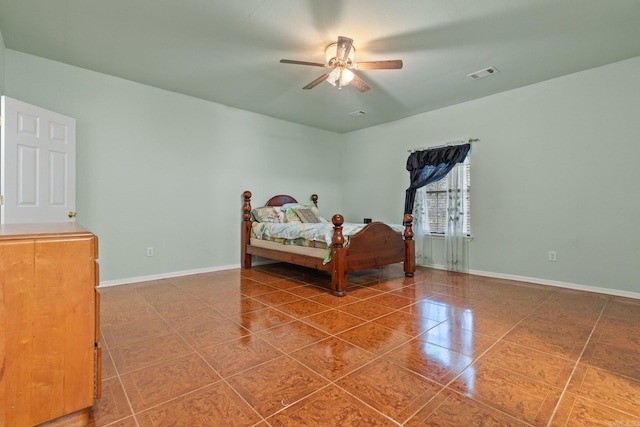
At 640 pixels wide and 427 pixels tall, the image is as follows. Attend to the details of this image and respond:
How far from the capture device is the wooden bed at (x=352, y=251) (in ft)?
11.2

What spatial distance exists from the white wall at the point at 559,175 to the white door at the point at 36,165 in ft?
16.1

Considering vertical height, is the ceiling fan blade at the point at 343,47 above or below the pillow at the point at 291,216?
above

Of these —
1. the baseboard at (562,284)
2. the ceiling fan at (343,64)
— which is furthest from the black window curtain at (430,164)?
the ceiling fan at (343,64)

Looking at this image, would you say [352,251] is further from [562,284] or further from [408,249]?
[562,284]

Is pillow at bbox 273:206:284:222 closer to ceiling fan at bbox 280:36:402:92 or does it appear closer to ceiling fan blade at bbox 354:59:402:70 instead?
ceiling fan at bbox 280:36:402:92

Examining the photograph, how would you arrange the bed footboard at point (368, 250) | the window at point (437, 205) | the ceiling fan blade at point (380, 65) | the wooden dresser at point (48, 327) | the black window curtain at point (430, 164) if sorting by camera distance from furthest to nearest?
the window at point (437, 205), the black window curtain at point (430, 164), the bed footboard at point (368, 250), the ceiling fan blade at point (380, 65), the wooden dresser at point (48, 327)

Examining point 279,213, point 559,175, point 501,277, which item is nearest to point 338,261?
point 279,213

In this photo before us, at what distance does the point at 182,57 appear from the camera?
3.20 meters

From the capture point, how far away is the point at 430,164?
15.8ft

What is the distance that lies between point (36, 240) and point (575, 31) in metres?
4.22

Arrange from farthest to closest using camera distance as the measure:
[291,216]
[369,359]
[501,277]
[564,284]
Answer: [291,216] < [501,277] < [564,284] < [369,359]

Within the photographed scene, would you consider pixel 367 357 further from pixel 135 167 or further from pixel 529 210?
pixel 135 167

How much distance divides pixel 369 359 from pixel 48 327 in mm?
1675

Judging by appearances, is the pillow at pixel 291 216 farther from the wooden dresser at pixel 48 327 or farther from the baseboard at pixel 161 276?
the wooden dresser at pixel 48 327
